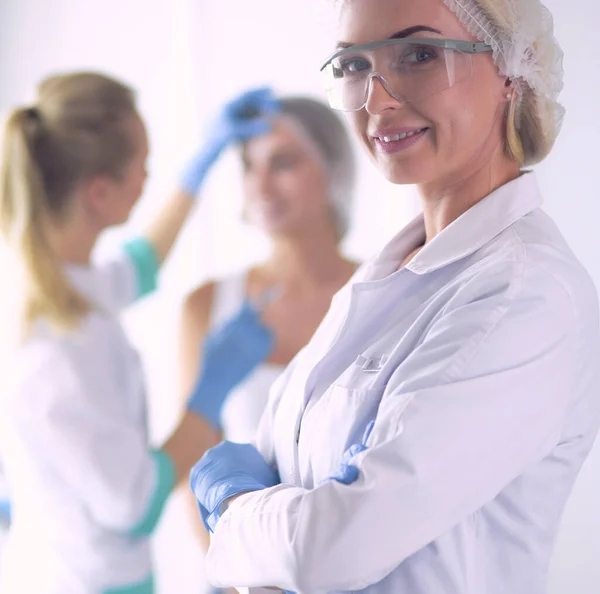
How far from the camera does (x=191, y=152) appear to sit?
2.69 meters

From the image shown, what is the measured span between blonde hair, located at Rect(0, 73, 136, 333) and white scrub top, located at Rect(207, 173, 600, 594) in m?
0.79

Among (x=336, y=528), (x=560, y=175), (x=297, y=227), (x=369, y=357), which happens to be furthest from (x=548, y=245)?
(x=297, y=227)

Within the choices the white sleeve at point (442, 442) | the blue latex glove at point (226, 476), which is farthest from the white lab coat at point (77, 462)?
the white sleeve at point (442, 442)

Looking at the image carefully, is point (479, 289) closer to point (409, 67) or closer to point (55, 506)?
point (409, 67)

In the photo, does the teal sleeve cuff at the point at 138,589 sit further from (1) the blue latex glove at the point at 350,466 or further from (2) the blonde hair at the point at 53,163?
(1) the blue latex glove at the point at 350,466

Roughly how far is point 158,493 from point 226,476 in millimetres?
693

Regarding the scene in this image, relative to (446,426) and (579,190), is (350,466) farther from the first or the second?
(579,190)

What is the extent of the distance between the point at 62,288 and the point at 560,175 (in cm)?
100

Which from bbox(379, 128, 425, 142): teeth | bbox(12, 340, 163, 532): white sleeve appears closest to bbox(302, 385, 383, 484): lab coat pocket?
bbox(379, 128, 425, 142): teeth

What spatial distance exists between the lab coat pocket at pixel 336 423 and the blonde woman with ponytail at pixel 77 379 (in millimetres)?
755

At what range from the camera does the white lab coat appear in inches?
61.4

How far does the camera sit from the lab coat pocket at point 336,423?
897mm

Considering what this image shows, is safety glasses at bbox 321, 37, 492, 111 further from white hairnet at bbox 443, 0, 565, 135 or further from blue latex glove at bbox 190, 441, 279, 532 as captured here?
blue latex glove at bbox 190, 441, 279, 532

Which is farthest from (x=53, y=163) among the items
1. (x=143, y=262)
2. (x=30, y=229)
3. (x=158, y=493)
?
(x=158, y=493)
